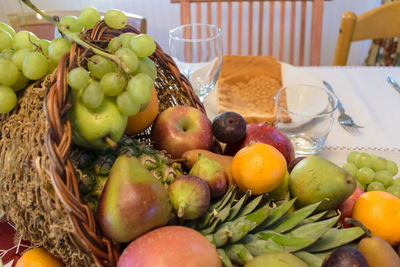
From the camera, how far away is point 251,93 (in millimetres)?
988

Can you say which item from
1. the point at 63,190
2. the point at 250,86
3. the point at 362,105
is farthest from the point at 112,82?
the point at 362,105

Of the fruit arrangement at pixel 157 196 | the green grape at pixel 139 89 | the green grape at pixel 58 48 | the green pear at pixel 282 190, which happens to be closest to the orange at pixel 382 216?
the fruit arrangement at pixel 157 196

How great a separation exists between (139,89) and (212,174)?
15cm

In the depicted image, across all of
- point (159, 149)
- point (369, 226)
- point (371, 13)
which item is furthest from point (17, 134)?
point (371, 13)

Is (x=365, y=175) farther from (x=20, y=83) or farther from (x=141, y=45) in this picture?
(x=20, y=83)

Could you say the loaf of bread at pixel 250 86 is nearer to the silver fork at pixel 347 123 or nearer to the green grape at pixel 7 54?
the silver fork at pixel 347 123

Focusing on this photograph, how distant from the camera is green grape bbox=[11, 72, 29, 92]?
1.63 ft

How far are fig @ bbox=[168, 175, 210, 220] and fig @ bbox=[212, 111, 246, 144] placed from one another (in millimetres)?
149

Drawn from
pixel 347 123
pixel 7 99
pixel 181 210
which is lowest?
pixel 347 123

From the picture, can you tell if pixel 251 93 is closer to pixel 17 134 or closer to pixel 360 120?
pixel 360 120

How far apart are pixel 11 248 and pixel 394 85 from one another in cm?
102

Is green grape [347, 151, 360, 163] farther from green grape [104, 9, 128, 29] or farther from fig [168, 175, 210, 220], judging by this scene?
green grape [104, 9, 128, 29]

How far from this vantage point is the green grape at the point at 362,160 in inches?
27.2

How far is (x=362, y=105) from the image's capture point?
96 centimetres
